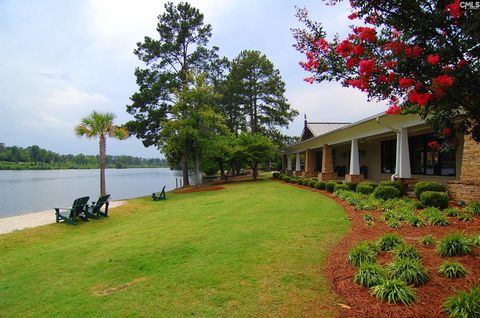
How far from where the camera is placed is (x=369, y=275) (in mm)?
3709

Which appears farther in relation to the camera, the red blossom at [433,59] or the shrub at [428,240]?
the shrub at [428,240]

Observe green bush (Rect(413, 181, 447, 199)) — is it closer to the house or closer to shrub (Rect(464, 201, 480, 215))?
the house

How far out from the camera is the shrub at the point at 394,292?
127 inches

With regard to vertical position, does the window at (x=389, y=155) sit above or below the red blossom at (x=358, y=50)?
below

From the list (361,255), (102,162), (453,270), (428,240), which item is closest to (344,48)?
(361,255)

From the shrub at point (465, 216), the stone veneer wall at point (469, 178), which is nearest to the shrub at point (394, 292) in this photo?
the shrub at point (465, 216)

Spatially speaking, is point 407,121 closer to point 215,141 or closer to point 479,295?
point 479,295

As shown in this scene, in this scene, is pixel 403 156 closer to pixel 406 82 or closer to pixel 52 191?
pixel 406 82

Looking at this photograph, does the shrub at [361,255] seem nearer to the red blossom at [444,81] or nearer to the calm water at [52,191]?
the red blossom at [444,81]

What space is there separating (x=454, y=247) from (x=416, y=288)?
127 cm

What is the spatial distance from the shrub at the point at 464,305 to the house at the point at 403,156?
5.29 m

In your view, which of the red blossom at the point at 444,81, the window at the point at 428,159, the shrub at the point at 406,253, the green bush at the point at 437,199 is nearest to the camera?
the red blossom at the point at 444,81

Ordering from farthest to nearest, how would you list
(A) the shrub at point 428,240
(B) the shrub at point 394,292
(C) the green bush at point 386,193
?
(C) the green bush at point 386,193, (A) the shrub at point 428,240, (B) the shrub at point 394,292

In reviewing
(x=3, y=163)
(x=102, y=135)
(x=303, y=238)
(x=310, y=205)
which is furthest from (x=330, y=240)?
(x=3, y=163)
